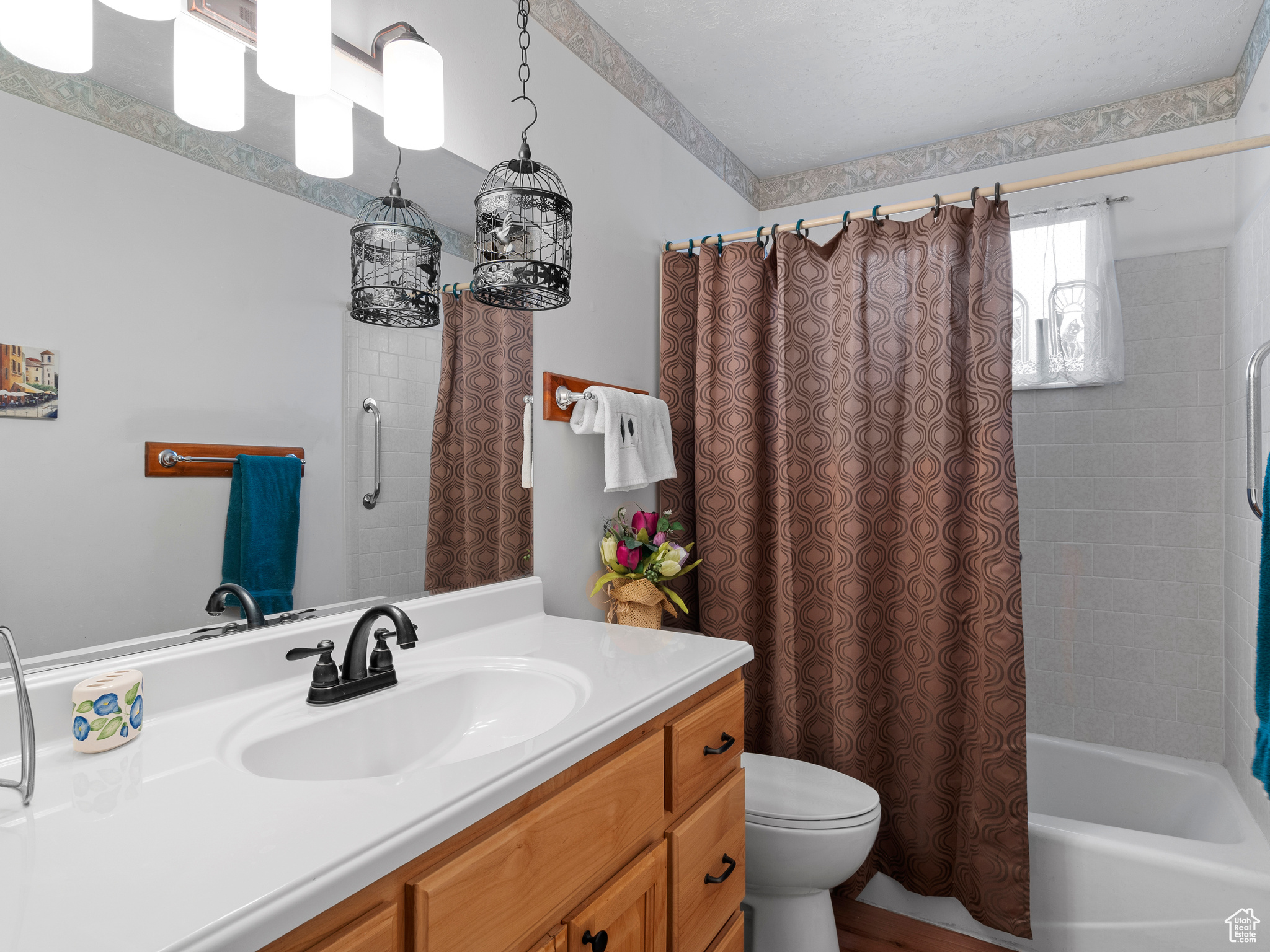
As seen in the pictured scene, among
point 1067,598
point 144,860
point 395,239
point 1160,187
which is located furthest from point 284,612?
point 1160,187

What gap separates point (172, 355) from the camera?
0.98 meters

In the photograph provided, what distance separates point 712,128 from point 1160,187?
1.55 m

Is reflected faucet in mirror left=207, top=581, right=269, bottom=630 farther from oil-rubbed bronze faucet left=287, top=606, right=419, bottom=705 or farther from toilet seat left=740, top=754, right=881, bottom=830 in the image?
toilet seat left=740, top=754, right=881, bottom=830

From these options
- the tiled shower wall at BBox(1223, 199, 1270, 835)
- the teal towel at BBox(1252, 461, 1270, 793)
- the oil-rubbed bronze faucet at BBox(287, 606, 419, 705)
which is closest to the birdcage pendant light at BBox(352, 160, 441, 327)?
the oil-rubbed bronze faucet at BBox(287, 606, 419, 705)

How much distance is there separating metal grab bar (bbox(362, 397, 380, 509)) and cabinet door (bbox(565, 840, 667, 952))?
2.50 feet

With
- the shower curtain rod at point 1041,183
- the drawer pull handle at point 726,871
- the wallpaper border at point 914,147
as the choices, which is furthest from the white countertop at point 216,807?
the wallpaper border at point 914,147

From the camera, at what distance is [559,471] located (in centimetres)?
180

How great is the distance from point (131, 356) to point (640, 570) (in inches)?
48.6

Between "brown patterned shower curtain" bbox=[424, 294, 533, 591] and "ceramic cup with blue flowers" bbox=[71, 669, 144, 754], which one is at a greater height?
"brown patterned shower curtain" bbox=[424, 294, 533, 591]

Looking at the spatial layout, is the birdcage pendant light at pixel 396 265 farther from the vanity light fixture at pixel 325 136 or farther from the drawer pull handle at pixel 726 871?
the drawer pull handle at pixel 726 871

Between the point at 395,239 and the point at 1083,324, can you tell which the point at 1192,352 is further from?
the point at 395,239

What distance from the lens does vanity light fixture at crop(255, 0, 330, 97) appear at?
1.08 meters

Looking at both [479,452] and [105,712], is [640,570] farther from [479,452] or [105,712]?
[105,712]

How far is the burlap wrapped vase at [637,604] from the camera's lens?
1.82 meters
